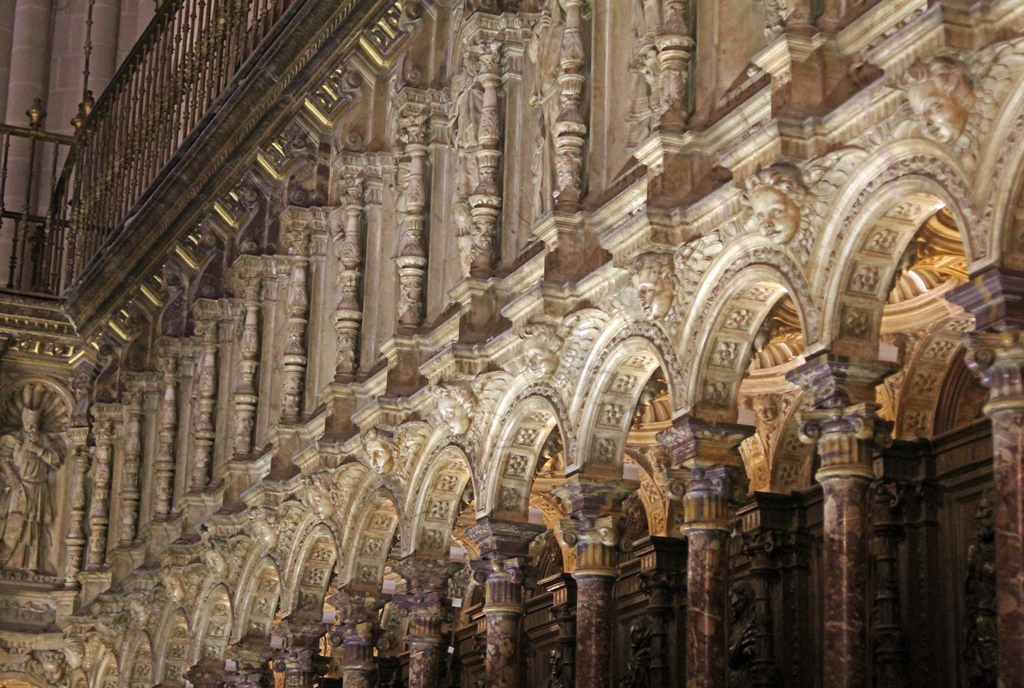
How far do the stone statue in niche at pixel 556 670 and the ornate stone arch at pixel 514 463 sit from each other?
385 cm

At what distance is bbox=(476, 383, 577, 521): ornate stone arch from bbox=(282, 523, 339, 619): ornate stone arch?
4.26 m

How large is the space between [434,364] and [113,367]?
12.8 metres

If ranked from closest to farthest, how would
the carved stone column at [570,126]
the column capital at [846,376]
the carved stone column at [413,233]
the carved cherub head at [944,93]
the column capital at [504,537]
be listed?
the carved cherub head at [944,93] → the column capital at [846,376] → the carved stone column at [570,126] → the column capital at [504,537] → the carved stone column at [413,233]

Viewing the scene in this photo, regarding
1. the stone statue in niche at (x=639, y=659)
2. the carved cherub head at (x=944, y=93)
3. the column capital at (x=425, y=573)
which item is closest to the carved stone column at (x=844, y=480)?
the carved cherub head at (x=944, y=93)

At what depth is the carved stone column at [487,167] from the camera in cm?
1669

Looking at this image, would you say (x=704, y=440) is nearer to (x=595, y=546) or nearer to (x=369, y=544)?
(x=595, y=546)

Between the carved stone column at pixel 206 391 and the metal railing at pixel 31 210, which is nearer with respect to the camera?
the carved stone column at pixel 206 391

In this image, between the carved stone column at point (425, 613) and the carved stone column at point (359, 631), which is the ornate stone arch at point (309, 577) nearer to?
the carved stone column at point (359, 631)

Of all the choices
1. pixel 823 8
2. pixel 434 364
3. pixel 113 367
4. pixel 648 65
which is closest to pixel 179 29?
pixel 113 367

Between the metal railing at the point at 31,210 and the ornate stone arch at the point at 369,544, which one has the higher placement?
the metal railing at the point at 31,210

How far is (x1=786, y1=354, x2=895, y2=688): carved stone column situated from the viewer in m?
11.4

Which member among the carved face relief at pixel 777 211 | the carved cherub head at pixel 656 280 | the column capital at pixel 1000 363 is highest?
the carved face relief at pixel 777 211

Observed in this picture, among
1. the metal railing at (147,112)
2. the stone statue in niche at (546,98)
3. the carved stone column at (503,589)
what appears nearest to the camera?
the stone statue in niche at (546,98)

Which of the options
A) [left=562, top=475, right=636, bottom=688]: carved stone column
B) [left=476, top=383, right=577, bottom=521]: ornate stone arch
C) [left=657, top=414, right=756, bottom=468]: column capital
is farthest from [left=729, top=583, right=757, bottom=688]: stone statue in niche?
[left=657, top=414, right=756, bottom=468]: column capital
